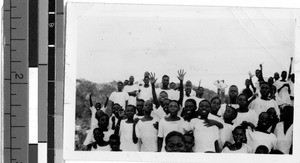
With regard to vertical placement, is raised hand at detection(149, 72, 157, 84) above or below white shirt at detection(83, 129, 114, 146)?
above

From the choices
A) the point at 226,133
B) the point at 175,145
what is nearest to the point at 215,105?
the point at 226,133

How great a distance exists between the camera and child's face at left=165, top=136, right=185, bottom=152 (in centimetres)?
194

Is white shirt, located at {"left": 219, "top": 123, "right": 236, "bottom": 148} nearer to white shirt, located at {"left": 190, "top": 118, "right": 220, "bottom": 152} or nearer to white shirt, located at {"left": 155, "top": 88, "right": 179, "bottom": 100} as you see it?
white shirt, located at {"left": 190, "top": 118, "right": 220, "bottom": 152}

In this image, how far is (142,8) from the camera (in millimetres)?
1916

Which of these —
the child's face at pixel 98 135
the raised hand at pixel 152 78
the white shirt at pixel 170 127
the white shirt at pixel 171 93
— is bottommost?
the child's face at pixel 98 135

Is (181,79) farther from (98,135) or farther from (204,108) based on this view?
(98,135)

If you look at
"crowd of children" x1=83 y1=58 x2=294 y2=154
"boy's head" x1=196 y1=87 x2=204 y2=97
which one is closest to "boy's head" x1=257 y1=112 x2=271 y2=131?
"crowd of children" x1=83 y1=58 x2=294 y2=154

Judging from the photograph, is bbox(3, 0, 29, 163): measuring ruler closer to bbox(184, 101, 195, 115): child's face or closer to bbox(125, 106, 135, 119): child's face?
bbox(125, 106, 135, 119): child's face

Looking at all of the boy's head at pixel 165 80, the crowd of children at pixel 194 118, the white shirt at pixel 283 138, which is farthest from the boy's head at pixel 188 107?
the white shirt at pixel 283 138

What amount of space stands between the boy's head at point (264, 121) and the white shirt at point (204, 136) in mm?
164

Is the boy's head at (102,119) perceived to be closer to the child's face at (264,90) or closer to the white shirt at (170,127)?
the white shirt at (170,127)

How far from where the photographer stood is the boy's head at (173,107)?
193 centimetres

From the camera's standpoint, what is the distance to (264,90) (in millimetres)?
1929

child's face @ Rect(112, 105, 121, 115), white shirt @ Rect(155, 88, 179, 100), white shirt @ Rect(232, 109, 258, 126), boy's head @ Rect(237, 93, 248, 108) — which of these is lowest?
white shirt @ Rect(232, 109, 258, 126)
